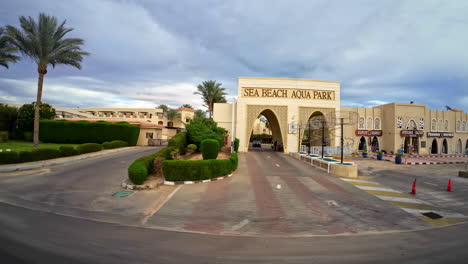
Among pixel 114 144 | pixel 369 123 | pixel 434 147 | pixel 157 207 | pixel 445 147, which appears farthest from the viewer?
pixel 445 147

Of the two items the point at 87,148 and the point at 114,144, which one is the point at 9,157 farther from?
the point at 114,144

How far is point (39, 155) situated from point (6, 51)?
1332 centimetres

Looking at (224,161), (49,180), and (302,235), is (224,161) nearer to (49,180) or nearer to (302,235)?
(302,235)

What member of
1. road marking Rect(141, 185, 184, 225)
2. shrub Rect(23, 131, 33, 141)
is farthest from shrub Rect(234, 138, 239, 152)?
shrub Rect(23, 131, 33, 141)

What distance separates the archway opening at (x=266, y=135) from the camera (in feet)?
126

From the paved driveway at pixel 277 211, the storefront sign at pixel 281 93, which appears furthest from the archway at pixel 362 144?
the paved driveway at pixel 277 211

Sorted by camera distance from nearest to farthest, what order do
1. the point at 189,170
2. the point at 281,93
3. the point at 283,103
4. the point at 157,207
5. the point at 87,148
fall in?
1. the point at 157,207
2. the point at 189,170
3. the point at 87,148
4. the point at 283,103
5. the point at 281,93

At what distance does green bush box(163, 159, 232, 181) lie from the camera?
12.2m

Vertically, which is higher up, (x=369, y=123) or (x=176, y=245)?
(x=369, y=123)

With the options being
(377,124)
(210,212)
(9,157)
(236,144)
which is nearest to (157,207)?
(210,212)

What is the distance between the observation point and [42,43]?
2114 centimetres

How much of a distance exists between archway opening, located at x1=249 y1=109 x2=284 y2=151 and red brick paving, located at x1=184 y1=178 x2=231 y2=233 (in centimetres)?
2667

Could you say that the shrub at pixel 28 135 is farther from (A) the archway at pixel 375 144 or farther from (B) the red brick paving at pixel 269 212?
(A) the archway at pixel 375 144

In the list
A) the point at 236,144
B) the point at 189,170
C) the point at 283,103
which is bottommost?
the point at 189,170
